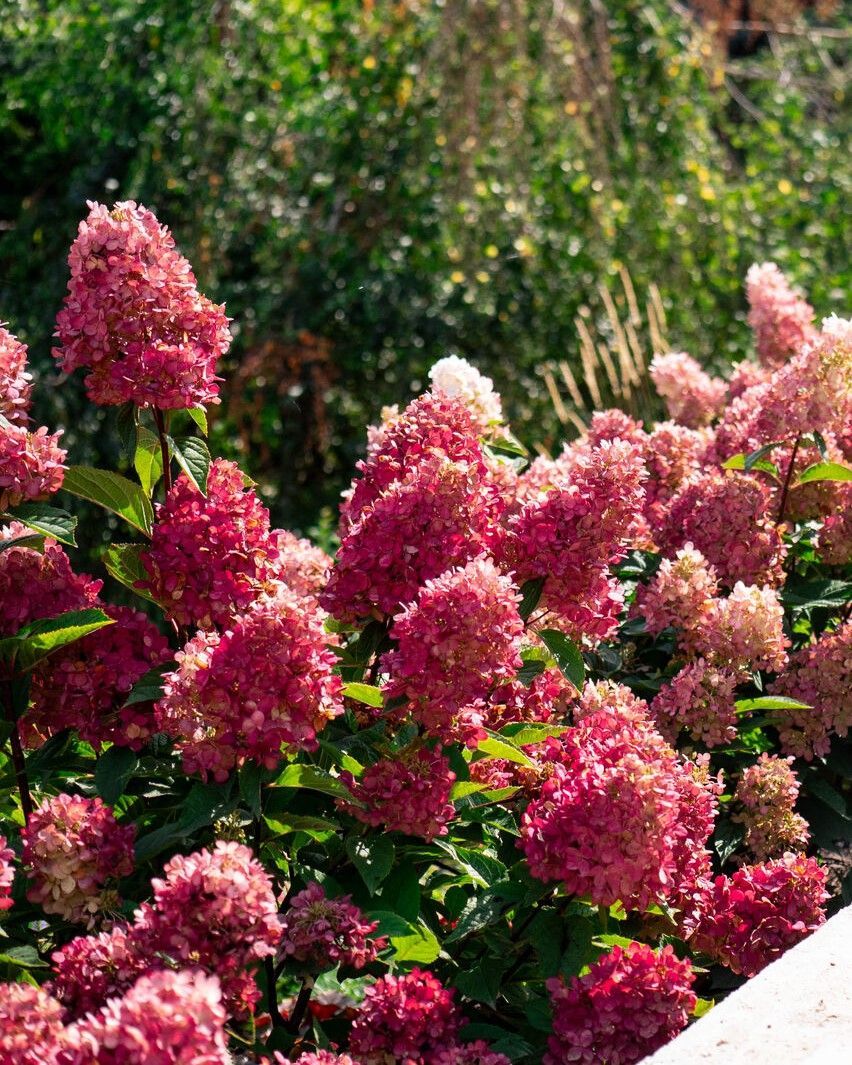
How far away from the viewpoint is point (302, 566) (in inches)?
87.9

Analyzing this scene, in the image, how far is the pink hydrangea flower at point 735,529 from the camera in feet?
7.50

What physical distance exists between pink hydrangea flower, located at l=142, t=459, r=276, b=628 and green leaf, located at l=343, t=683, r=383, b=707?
0.15 metres

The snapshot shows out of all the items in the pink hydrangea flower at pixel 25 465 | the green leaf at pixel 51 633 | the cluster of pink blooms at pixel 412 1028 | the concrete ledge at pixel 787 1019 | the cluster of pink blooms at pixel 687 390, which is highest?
the cluster of pink blooms at pixel 687 390

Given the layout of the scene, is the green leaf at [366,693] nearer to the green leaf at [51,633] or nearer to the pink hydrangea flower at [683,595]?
the green leaf at [51,633]

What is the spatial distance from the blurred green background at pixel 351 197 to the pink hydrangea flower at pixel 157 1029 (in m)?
4.44

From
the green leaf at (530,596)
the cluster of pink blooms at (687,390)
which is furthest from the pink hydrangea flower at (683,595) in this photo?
the cluster of pink blooms at (687,390)

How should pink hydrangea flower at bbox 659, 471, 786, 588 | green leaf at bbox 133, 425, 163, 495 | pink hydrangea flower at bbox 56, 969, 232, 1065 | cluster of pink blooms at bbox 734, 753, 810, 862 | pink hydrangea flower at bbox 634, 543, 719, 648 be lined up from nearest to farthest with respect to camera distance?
pink hydrangea flower at bbox 56, 969, 232, 1065, green leaf at bbox 133, 425, 163, 495, cluster of pink blooms at bbox 734, 753, 810, 862, pink hydrangea flower at bbox 634, 543, 719, 648, pink hydrangea flower at bbox 659, 471, 786, 588

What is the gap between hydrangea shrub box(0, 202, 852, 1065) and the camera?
150 cm

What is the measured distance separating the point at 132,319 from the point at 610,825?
767 millimetres

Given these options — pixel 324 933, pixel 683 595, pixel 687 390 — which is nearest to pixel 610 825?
pixel 324 933

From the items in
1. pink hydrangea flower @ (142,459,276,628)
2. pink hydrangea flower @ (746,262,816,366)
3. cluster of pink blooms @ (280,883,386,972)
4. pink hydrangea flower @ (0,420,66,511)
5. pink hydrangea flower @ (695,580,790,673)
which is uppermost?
pink hydrangea flower @ (746,262,816,366)

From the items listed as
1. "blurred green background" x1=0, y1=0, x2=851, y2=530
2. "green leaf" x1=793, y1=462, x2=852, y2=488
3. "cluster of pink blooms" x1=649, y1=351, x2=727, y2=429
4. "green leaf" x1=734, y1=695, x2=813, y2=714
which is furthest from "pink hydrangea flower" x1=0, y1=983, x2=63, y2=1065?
"blurred green background" x1=0, y1=0, x2=851, y2=530

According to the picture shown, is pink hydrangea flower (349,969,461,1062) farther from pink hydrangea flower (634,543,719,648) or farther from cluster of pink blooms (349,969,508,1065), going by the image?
pink hydrangea flower (634,543,719,648)

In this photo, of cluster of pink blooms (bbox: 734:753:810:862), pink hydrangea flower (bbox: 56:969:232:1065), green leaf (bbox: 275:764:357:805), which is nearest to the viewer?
pink hydrangea flower (bbox: 56:969:232:1065)
